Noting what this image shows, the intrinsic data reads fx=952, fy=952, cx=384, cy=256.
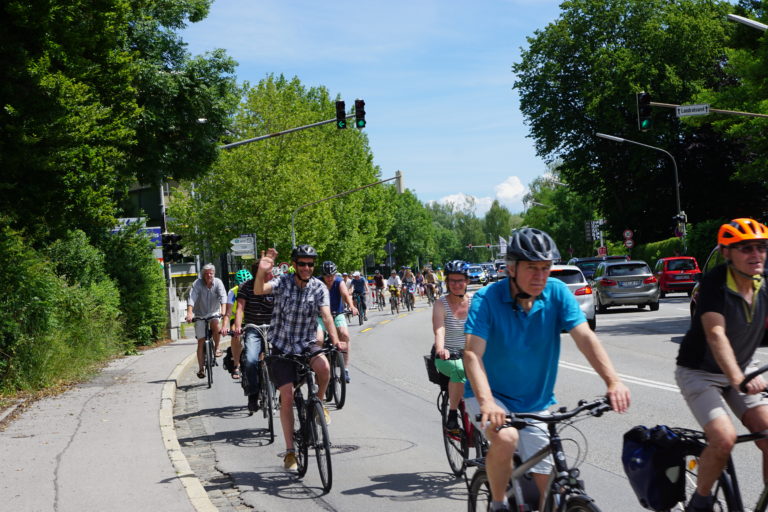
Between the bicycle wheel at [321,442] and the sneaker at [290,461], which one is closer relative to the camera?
the bicycle wheel at [321,442]

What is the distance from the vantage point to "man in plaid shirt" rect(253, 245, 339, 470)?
7699mm

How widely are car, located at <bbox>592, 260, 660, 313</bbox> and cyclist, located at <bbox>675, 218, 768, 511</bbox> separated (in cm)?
2405

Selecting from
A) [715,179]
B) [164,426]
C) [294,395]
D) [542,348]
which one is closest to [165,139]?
[164,426]

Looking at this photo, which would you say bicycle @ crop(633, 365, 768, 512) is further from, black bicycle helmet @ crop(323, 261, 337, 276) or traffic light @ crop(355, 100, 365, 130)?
traffic light @ crop(355, 100, 365, 130)

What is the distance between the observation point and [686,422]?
9.03 metres

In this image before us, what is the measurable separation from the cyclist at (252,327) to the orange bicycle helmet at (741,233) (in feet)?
21.8

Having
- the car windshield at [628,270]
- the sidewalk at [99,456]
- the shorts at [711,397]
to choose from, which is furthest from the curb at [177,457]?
the car windshield at [628,270]

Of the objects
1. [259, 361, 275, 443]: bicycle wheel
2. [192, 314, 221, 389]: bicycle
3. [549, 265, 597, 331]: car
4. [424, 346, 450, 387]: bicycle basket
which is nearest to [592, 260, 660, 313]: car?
[549, 265, 597, 331]: car

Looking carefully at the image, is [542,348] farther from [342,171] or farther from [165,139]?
[342,171]

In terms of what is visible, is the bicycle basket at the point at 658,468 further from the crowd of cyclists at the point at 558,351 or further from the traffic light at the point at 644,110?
the traffic light at the point at 644,110

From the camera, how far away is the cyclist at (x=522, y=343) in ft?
13.3

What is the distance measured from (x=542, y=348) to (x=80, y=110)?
14.0 meters

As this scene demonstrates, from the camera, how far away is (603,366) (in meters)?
3.97

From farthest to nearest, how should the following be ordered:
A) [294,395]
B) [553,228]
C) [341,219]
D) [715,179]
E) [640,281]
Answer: [553,228] → [341,219] → [715,179] → [640,281] → [294,395]
